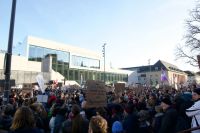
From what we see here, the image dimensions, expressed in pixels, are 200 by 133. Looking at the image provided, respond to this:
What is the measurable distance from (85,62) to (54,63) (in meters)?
14.0

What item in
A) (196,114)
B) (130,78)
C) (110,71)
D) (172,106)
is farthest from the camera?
(130,78)

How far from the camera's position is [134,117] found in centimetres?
671

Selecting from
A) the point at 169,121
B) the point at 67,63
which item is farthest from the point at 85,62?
the point at 169,121

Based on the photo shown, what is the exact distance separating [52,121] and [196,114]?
3636 millimetres

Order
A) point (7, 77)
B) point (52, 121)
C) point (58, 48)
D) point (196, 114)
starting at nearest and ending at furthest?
point (196, 114), point (52, 121), point (7, 77), point (58, 48)

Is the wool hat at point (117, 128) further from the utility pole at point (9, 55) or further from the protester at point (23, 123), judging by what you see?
the utility pole at point (9, 55)

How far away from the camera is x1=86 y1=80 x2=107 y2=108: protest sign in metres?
8.42

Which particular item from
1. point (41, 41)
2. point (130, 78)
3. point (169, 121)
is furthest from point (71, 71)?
point (169, 121)

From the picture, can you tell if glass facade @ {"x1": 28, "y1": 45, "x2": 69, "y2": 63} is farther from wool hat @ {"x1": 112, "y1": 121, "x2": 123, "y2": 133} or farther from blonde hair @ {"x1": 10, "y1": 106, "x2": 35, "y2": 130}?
blonde hair @ {"x1": 10, "y1": 106, "x2": 35, "y2": 130}

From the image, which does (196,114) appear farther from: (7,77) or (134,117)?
(7,77)

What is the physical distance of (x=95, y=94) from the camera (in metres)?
8.62

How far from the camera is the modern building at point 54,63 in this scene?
180ft

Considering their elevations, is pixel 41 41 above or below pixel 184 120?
above

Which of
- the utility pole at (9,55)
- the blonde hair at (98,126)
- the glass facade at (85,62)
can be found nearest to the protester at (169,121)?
the blonde hair at (98,126)
